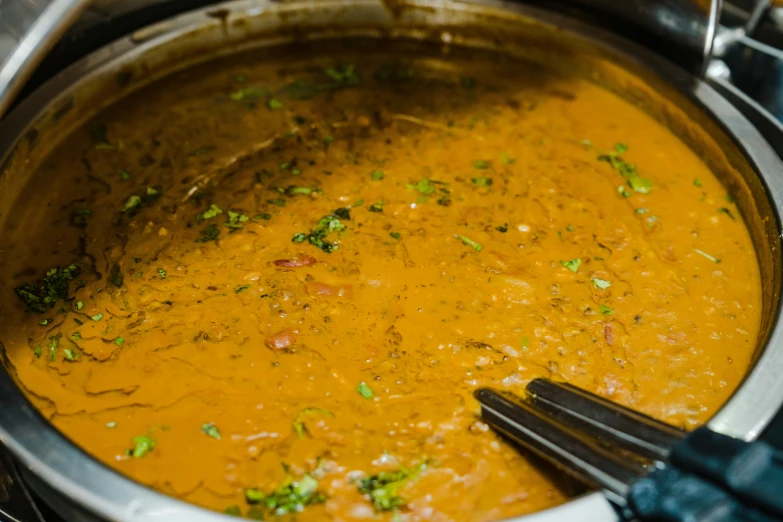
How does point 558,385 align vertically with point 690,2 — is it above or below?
below

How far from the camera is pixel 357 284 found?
5.59ft

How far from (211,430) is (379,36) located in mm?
1679

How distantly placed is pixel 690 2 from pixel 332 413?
1652mm

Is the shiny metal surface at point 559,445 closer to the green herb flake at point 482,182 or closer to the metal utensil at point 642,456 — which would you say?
the metal utensil at point 642,456

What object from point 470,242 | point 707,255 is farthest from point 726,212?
point 470,242

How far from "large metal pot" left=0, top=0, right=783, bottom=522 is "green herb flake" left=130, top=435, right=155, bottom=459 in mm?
144

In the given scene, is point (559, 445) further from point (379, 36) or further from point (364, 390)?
point (379, 36)

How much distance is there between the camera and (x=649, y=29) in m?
2.29

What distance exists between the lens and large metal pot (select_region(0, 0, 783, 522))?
3.87ft

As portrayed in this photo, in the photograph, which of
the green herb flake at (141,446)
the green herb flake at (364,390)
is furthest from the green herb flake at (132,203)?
the green herb flake at (364,390)

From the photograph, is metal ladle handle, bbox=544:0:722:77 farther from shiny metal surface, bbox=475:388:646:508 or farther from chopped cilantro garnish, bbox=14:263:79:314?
chopped cilantro garnish, bbox=14:263:79:314

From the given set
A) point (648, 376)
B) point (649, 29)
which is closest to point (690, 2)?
point (649, 29)

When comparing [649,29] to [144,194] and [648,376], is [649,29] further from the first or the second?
[144,194]

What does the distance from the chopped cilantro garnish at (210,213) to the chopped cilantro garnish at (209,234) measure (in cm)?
4
